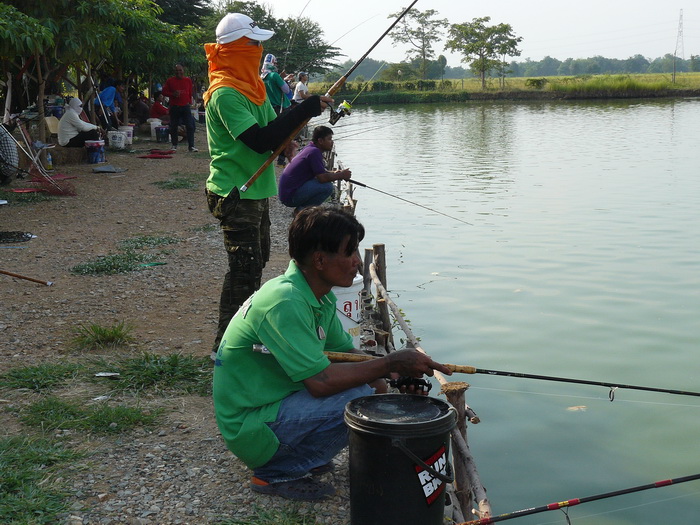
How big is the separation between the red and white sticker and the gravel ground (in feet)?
1.74

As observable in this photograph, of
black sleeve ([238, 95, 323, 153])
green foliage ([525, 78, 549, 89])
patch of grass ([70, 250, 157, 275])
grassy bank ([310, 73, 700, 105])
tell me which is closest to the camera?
black sleeve ([238, 95, 323, 153])

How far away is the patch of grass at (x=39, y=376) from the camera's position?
4.67m

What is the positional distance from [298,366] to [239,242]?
1.71 metres

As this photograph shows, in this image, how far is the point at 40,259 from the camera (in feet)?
27.3

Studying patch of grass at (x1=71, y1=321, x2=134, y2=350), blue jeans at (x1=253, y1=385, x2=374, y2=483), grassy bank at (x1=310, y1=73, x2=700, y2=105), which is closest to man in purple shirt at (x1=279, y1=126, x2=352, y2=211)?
patch of grass at (x1=71, y1=321, x2=134, y2=350)

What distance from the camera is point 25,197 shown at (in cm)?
1207

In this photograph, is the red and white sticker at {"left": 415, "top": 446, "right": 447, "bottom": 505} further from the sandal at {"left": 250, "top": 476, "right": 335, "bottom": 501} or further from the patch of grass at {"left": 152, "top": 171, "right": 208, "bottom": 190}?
the patch of grass at {"left": 152, "top": 171, "right": 208, "bottom": 190}

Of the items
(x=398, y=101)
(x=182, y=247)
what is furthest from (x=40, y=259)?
(x=398, y=101)

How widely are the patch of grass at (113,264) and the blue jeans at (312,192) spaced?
169cm

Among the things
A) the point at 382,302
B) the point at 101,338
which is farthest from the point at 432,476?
the point at 101,338

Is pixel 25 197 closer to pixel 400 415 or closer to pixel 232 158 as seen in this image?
pixel 232 158

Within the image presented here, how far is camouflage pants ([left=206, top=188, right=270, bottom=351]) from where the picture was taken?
4594 millimetres

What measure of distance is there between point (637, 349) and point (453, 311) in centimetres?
198

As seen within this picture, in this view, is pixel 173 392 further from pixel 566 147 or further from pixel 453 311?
pixel 566 147
